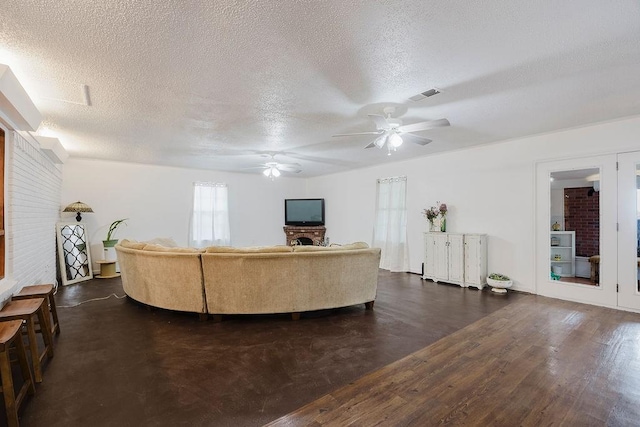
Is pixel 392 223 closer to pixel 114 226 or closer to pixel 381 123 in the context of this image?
pixel 381 123

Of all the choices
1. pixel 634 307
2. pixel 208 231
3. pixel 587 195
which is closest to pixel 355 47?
pixel 587 195

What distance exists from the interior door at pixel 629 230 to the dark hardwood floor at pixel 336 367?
33cm

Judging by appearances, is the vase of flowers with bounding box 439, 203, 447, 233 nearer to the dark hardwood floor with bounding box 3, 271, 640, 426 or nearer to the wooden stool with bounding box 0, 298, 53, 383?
the dark hardwood floor with bounding box 3, 271, 640, 426

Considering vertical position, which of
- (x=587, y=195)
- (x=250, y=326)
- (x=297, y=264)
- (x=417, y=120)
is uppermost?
(x=417, y=120)

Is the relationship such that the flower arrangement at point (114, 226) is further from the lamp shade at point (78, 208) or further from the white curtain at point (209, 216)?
the white curtain at point (209, 216)

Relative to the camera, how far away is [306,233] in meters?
8.46

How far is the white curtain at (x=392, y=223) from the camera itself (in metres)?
6.46

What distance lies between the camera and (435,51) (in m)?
2.19

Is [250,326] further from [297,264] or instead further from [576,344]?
[576,344]

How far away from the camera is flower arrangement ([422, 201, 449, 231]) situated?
5599 millimetres

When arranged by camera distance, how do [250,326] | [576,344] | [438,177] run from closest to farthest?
[576,344]
[250,326]
[438,177]

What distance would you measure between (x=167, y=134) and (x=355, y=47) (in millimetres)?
3339

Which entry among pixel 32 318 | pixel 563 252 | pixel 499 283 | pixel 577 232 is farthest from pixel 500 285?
pixel 32 318

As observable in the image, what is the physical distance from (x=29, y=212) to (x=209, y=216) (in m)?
4.04
